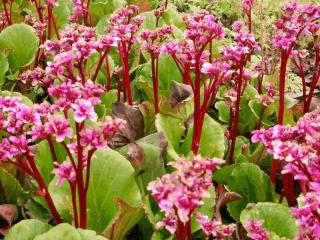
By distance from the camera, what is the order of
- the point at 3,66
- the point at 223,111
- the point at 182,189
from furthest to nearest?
1. the point at 3,66
2. the point at 223,111
3. the point at 182,189

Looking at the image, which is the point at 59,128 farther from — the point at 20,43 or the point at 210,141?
the point at 20,43

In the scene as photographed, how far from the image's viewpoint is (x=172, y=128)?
1.83 metres

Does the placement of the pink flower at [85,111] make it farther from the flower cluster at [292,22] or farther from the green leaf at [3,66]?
the green leaf at [3,66]

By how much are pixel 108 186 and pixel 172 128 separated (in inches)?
16.1

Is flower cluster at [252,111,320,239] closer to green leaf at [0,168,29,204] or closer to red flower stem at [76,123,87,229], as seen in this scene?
red flower stem at [76,123,87,229]

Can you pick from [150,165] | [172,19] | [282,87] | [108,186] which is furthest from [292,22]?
[172,19]

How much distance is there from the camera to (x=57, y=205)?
1.48 meters

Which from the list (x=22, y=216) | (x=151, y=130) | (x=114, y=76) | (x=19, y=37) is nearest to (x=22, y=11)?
(x=19, y=37)

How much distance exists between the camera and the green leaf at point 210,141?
5.56 ft

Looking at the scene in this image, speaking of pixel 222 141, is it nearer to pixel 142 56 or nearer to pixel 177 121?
pixel 177 121

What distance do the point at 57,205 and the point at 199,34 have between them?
2.01 ft

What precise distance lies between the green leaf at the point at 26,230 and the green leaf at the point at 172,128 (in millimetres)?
562

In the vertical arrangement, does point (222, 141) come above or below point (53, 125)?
below

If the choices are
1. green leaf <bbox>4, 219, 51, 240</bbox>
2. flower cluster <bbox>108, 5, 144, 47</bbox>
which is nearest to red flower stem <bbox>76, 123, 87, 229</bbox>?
green leaf <bbox>4, 219, 51, 240</bbox>
